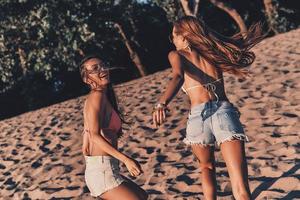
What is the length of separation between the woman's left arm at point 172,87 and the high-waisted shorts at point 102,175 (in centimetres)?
52

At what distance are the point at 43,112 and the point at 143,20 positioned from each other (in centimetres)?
1001

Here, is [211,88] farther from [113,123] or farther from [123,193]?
[123,193]

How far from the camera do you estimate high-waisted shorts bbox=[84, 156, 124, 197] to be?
132 inches

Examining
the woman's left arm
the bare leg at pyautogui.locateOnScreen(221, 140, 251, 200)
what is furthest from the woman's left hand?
the bare leg at pyautogui.locateOnScreen(221, 140, 251, 200)

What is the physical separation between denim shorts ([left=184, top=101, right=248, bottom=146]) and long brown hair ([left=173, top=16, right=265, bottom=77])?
0.30m

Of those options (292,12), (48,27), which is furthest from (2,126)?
(292,12)

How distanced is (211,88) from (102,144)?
933 mm

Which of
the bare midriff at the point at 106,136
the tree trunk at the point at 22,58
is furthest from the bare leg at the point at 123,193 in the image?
the tree trunk at the point at 22,58

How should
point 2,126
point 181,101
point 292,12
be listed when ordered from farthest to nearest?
point 292,12
point 2,126
point 181,101

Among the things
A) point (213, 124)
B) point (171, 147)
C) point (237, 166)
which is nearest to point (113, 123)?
point (213, 124)

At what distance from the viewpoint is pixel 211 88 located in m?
3.63

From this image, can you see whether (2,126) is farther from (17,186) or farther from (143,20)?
(143,20)

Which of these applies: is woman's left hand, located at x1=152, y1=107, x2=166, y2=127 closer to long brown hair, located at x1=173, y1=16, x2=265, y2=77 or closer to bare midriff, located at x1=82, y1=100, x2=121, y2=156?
bare midriff, located at x1=82, y1=100, x2=121, y2=156

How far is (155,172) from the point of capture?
658 cm
